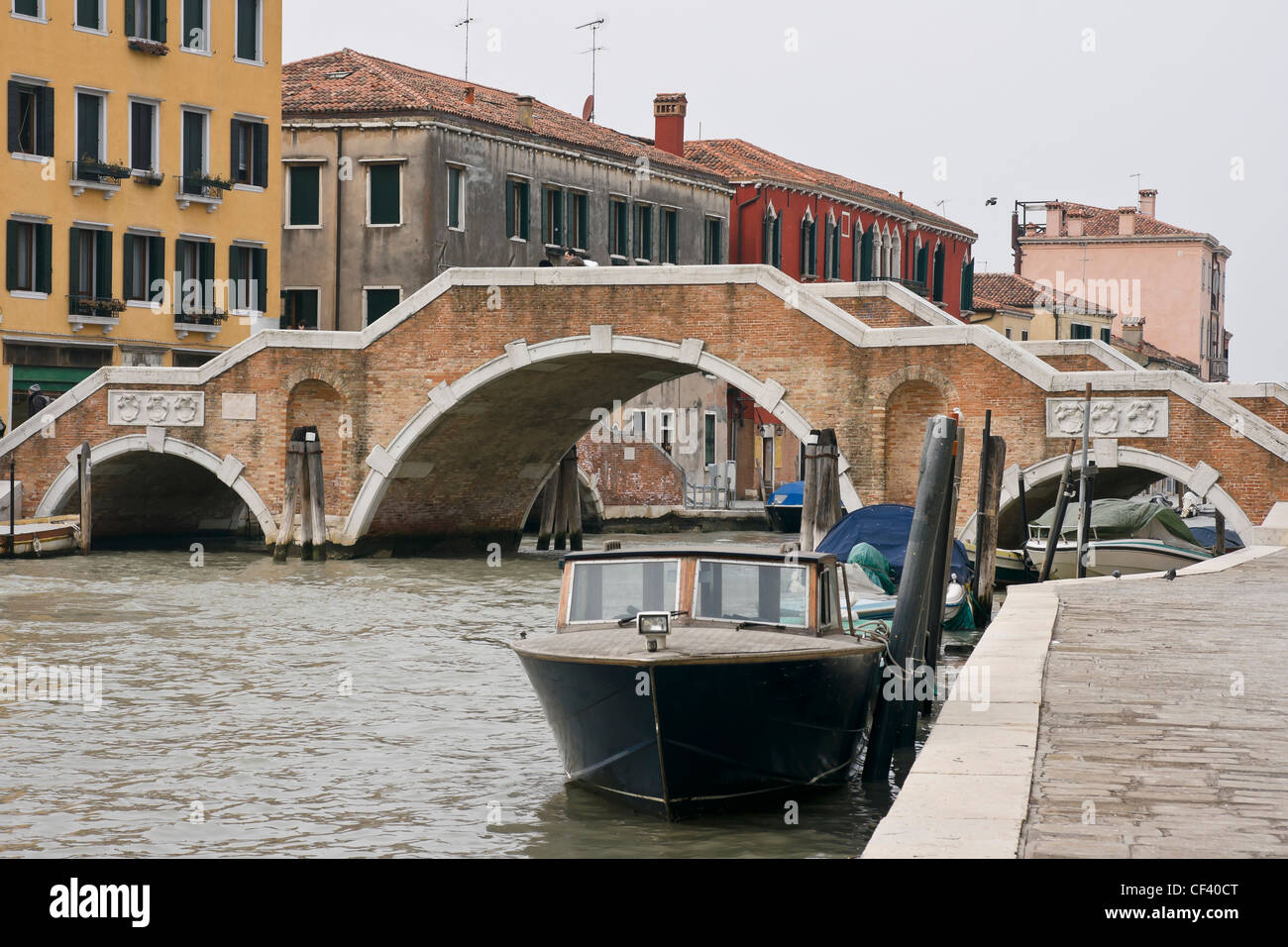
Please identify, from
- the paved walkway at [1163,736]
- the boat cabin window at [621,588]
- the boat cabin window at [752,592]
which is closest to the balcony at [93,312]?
the boat cabin window at [621,588]

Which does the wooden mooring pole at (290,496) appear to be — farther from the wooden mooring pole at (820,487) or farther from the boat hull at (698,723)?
the boat hull at (698,723)

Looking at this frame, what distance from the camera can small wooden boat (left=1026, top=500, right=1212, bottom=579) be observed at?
17734 mm

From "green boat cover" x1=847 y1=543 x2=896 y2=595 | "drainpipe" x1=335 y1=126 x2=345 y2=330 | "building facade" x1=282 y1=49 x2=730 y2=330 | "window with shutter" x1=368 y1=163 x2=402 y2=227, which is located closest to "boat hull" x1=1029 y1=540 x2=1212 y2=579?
"green boat cover" x1=847 y1=543 x2=896 y2=595

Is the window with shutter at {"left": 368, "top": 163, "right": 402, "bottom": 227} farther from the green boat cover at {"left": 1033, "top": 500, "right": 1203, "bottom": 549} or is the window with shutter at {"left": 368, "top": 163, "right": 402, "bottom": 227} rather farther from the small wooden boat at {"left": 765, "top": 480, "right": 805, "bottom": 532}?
the green boat cover at {"left": 1033, "top": 500, "right": 1203, "bottom": 549}

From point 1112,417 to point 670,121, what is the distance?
19194 mm

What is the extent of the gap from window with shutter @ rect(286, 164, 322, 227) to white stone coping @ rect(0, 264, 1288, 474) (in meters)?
6.13

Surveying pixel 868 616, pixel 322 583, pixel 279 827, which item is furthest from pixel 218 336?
pixel 279 827

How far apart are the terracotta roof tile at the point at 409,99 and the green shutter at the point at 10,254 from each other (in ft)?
18.7

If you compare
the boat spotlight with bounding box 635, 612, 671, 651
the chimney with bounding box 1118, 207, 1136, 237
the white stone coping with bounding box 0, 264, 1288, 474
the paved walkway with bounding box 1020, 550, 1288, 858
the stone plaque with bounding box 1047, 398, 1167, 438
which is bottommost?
the paved walkway with bounding box 1020, 550, 1288, 858

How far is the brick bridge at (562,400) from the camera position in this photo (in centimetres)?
1806

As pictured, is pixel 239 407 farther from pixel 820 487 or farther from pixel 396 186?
pixel 820 487

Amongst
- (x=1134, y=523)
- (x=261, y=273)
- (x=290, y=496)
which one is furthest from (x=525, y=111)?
(x=1134, y=523)

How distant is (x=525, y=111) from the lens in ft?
98.5

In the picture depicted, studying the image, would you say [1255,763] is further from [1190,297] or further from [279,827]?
[1190,297]
